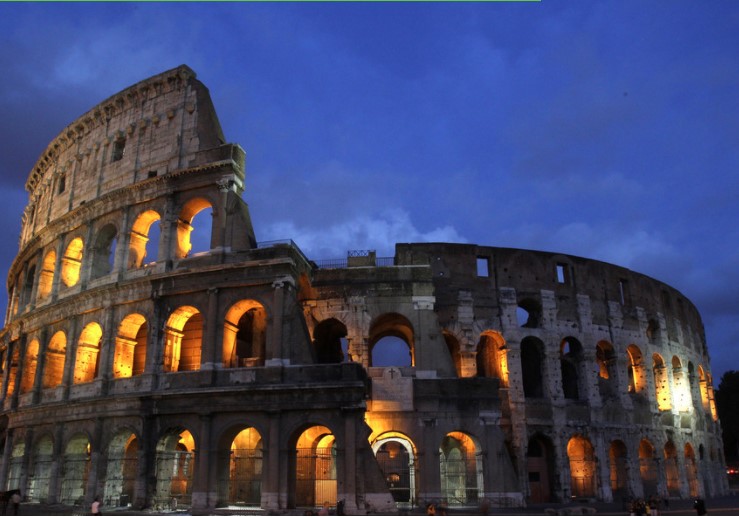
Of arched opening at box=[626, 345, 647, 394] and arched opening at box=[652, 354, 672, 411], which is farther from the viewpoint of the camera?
arched opening at box=[652, 354, 672, 411]

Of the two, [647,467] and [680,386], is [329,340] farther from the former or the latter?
[680,386]

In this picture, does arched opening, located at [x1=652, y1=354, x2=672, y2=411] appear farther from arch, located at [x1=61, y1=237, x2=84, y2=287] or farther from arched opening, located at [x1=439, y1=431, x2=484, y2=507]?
arch, located at [x1=61, y1=237, x2=84, y2=287]

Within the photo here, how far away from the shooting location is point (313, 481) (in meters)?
22.3

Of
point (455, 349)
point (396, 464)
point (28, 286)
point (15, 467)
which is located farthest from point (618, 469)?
point (28, 286)

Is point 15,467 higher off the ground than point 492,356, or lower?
lower

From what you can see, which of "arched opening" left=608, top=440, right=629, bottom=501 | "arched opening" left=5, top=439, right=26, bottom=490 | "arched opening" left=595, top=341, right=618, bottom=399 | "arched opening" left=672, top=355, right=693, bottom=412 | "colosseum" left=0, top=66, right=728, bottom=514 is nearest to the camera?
"colosseum" left=0, top=66, right=728, bottom=514

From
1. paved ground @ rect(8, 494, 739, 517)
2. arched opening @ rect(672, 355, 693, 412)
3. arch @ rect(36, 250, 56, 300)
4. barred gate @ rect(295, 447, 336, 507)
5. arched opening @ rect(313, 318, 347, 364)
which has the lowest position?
paved ground @ rect(8, 494, 739, 517)

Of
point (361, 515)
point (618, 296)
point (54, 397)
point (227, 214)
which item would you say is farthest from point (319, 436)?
point (618, 296)

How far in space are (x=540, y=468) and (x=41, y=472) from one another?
19.7m

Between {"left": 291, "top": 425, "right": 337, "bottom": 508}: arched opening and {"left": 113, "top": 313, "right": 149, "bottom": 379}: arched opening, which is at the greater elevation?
{"left": 113, "top": 313, "right": 149, "bottom": 379}: arched opening

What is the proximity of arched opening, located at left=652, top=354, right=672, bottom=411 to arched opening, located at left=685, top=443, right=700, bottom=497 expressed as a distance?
236cm

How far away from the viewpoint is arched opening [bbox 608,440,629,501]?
26375 mm

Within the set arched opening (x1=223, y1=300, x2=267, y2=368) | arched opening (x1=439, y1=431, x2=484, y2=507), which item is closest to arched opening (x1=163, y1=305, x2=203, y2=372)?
arched opening (x1=223, y1=300, x2=267, y2=368)

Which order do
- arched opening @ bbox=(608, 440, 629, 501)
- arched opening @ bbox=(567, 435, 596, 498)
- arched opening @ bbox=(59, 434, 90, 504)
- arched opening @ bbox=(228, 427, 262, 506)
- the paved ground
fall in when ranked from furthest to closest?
arched opening @ bbox=(608, 440, 629, 501) → arched opening @ bbox=(567, 435, 596, 498) → arched opening @ bbox=(59, 434, 90, 504) → arched opening @ bbox=(228, 427, 262, 506) → the paved ground
